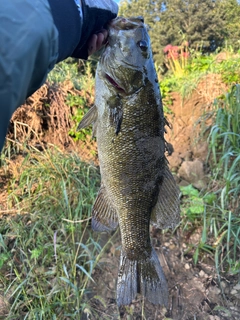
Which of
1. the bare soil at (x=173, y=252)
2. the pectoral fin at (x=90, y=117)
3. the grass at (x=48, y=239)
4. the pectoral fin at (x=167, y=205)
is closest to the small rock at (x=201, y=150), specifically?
the bare soil at (x=173, y=252)

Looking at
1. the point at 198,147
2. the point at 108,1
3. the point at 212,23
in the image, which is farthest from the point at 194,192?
the point at 212,23

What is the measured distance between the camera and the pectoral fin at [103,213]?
1.68 m

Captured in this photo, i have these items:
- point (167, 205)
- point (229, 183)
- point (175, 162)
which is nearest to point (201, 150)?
point (175, 162)

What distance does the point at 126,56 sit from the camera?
1441 millimetres

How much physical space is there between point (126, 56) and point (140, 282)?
119cm

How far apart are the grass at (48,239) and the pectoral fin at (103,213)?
33.4 inches

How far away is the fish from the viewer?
1441mm

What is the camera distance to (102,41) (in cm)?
150

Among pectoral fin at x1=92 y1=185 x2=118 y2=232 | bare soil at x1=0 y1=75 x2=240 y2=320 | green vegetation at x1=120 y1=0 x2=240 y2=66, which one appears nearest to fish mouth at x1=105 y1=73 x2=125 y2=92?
pectoral fin at x1=92 y1=185 x2=118 y2=232

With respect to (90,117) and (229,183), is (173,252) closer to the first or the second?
(229,183)

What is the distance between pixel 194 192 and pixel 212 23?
15.2 meters

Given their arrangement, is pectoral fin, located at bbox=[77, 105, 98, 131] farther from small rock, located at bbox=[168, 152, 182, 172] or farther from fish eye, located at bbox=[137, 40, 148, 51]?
small rock, located at bbox=[168, 152, 182, 172]

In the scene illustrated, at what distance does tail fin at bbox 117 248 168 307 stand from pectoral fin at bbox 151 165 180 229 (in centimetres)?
26

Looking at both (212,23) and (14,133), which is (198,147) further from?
(212,23)
